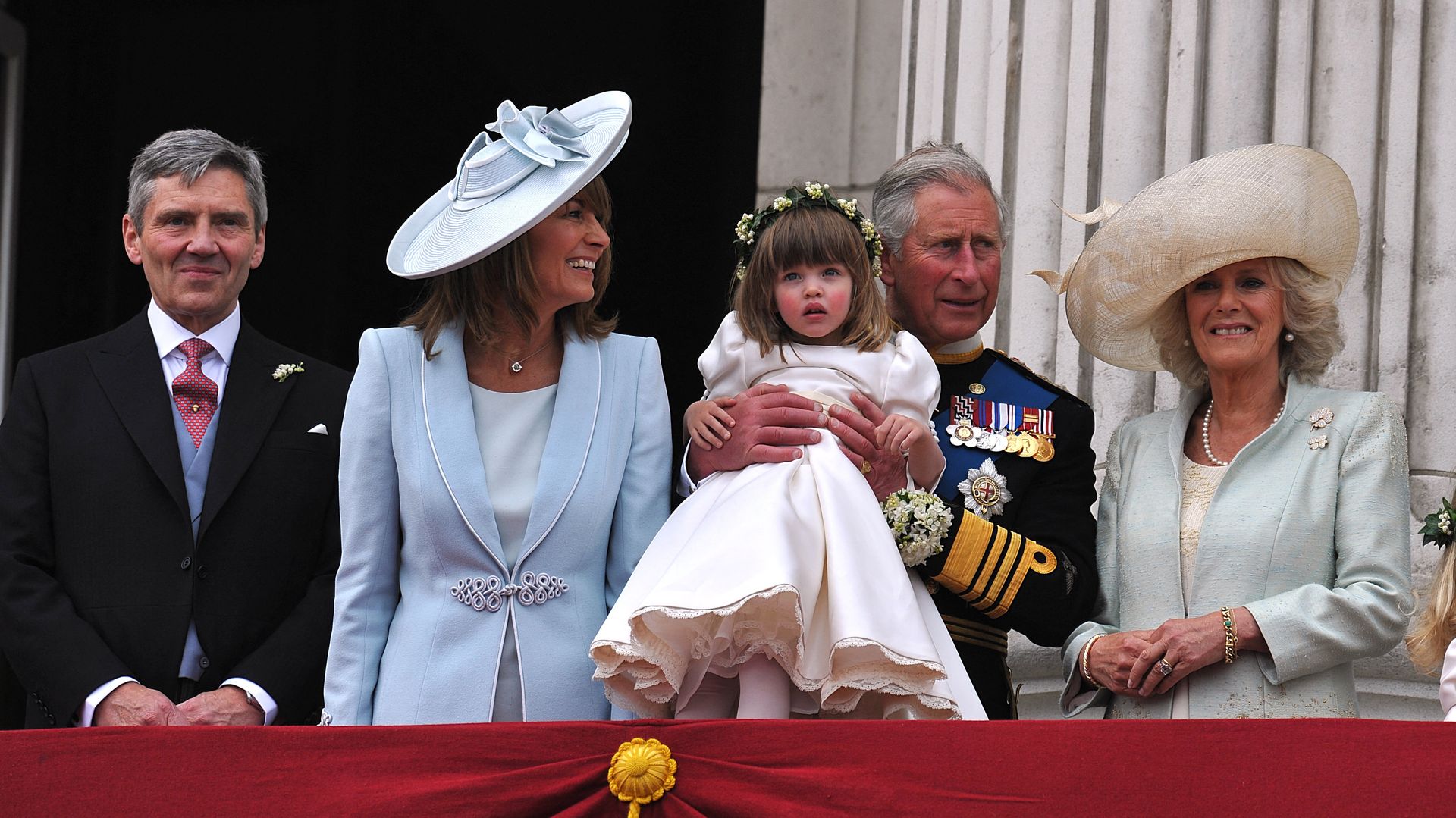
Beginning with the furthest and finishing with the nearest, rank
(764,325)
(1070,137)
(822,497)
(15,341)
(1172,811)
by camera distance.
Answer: (15,341), (1070,137), (764,325), (822,497), (1172,811)

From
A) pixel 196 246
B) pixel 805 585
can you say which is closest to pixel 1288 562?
pixel 805 585

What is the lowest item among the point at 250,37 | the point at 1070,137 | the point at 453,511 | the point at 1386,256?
the point at 453,511

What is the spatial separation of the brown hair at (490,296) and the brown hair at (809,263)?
313mm

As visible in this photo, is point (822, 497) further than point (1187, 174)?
No

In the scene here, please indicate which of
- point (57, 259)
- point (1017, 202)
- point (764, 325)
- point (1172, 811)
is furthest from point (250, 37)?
point (1172, 811)

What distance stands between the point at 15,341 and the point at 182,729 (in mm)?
4242

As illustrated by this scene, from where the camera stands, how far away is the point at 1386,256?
4652 millimetres

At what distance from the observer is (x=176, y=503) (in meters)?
3.70

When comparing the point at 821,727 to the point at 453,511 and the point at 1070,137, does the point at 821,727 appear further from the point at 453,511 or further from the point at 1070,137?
the point at 1070,137

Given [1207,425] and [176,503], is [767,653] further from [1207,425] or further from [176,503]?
[176,503]

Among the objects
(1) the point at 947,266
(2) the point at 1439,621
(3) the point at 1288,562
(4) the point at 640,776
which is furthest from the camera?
(1) the point at 947,266

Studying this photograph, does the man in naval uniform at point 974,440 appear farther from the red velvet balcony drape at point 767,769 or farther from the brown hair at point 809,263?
the red velvet balcony drape at point 767,769

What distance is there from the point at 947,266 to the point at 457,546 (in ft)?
4.11

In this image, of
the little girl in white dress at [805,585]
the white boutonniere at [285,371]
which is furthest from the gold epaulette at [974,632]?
the white boutonniere at [285,371]
